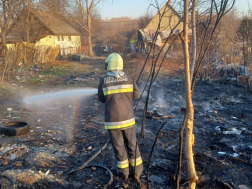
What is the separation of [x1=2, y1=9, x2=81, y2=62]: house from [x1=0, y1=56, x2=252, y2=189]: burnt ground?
10.9 meters

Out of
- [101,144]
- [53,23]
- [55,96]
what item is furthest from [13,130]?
[53,23]

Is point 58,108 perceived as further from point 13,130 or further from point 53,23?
point 53,23

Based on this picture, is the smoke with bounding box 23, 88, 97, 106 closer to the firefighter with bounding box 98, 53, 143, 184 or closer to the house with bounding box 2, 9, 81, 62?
the firefighter with bounding box 98, 53, 143, 184

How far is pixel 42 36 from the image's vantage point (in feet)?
80.1

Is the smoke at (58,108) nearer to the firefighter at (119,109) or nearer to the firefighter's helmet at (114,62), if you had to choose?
the firefighter at (119,109)

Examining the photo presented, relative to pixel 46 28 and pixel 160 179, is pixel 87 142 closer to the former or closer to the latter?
pixel 160 179

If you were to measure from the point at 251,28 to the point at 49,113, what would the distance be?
708cm

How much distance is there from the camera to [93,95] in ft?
29.2

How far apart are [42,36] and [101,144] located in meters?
22.5

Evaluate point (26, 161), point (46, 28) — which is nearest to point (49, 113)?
point (26, 161)

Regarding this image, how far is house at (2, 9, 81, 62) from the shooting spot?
741 inches

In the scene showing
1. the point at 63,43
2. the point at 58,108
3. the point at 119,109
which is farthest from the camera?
the point at 63,43

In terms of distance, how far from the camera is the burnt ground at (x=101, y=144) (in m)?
3.39

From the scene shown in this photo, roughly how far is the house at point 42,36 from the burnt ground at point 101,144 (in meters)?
10.9
